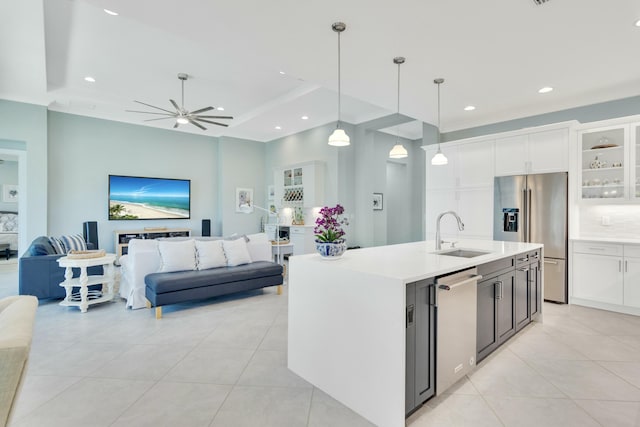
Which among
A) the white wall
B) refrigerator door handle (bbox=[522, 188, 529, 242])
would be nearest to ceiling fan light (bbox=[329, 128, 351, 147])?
refrigerator door handle (bbox=[522, 188, 529, 242])

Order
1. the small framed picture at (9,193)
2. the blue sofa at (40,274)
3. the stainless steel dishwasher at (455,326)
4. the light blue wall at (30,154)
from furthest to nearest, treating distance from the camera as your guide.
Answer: the small framed picture at (9,193) < the light blue wall at (30,154) < the blue sofa at (40,274) < the stainless steel dishwasher at (455,326)

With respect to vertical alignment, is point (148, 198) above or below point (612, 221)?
above

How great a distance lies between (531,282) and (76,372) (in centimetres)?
411

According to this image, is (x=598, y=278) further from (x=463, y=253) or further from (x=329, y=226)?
(x=329, y=226)

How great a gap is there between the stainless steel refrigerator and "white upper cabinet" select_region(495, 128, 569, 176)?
13cm

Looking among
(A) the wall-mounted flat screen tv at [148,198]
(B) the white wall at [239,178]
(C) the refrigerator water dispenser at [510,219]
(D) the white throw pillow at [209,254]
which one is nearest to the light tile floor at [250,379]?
(D) the white throw pillow at [209,254]

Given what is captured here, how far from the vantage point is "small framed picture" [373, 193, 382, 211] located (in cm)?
741

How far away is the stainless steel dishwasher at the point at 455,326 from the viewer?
2.02 meters

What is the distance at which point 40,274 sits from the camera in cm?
403

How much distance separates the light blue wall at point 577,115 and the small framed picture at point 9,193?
11.3m

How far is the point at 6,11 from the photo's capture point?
316 centimetres

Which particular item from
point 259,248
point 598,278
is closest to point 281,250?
point 259,248

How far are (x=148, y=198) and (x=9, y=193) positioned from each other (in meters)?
4.54

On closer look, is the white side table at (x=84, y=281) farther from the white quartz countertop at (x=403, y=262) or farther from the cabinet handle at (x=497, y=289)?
the cabinet handle at (x=497, y=289)
